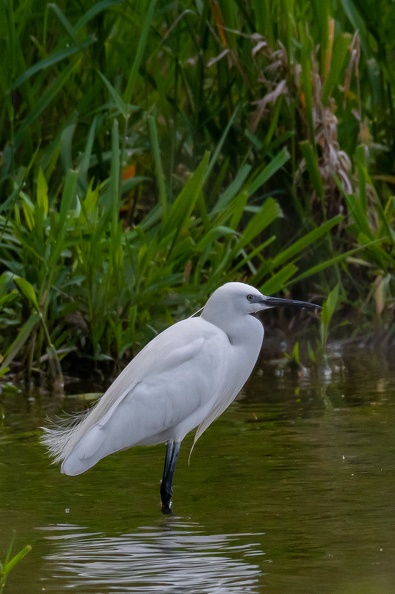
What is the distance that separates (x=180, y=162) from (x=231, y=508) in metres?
3.59

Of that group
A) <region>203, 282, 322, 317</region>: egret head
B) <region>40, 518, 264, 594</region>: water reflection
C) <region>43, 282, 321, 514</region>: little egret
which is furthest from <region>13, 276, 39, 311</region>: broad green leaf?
<region>40, 518, 264, 594</region>: water reflection

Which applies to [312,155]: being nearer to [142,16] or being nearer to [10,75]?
[142,16]

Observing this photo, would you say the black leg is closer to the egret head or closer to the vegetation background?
the egret head

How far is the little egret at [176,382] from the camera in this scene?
4316 mm

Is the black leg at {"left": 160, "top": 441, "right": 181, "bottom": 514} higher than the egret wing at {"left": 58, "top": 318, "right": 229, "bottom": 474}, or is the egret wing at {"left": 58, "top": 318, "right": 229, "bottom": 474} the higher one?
the egret wing at {"left": 58, "top": 318, "right": 229, "bottom": 474}

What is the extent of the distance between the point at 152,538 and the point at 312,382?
2.65 metres

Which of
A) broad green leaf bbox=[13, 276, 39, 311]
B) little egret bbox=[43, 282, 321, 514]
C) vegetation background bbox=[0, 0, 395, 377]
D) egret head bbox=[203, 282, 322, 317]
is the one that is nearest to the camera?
little egret bbox=[43, 282, 321, 514]

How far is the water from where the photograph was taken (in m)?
3.24

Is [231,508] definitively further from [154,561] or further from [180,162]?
[180,162]

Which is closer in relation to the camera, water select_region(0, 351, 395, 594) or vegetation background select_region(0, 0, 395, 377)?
water select_region(0, 351, 395, 594)

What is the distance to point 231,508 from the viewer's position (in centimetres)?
398

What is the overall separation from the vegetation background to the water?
0.66 meters

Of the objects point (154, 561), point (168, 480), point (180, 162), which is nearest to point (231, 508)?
point (168, 480)

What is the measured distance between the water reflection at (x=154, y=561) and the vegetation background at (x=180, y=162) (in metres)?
2.19
